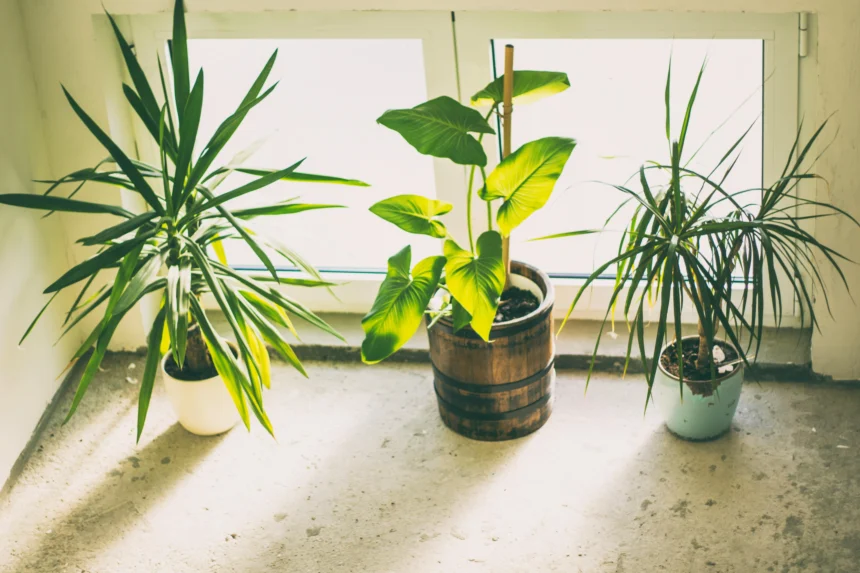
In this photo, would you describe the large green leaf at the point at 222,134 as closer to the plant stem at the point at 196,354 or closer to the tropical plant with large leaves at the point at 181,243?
the tropical plant with large leaves at the point at 181,243

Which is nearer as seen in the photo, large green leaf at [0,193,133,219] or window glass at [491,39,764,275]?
large green leaf at [0,193,133,219]

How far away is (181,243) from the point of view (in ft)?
7.80

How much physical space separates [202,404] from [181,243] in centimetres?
50

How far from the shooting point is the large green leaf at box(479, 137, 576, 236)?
2209mm

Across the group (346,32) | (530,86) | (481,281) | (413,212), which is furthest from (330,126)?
(481,281)

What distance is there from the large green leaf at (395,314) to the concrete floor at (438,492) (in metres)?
0.41

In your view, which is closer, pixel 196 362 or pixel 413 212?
pixel 413 212

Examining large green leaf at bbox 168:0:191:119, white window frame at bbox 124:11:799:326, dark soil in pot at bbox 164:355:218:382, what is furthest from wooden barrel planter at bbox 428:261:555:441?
large green leaf at bbox 168:0:191:119

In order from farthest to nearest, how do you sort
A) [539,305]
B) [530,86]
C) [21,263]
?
[21,263] → [539,305] → [530,86]

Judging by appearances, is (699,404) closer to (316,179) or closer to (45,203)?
(316,179)

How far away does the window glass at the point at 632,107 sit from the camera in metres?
2.54

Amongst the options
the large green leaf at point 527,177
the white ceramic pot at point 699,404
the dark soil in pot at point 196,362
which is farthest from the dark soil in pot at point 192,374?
the white ceramic pot at point 699,404

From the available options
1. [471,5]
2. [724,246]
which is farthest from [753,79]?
[471,5]

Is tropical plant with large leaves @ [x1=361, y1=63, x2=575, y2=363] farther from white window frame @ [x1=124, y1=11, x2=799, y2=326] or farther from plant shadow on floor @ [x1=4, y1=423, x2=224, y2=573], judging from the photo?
plant shadow on floor @ [x1=4, y1=423, x2=224, y2=573]
